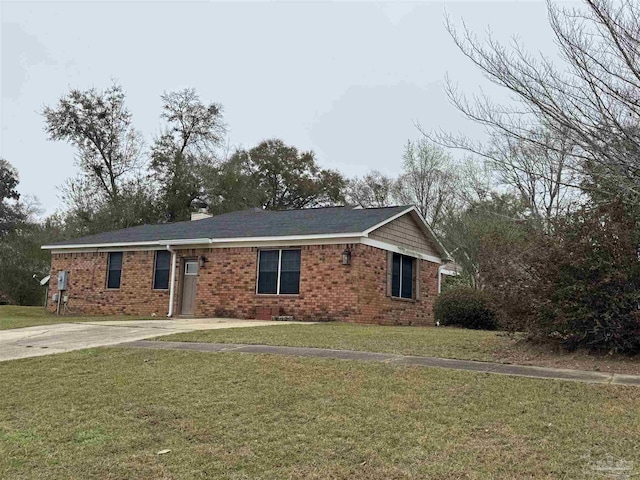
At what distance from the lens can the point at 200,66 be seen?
59.5ft

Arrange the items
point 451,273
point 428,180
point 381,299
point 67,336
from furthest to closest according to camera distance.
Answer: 1. point 428,180
2. point 451,273
3. point 381,299
4. point 67,336

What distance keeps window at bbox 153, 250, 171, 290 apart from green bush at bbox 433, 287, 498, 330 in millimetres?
9225

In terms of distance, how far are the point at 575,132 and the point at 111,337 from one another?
31.0ft

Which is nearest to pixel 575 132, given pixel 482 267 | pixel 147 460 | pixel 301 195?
pixel 482 267

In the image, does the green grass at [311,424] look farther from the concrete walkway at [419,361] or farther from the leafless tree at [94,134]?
the leafless tree at [94,134]

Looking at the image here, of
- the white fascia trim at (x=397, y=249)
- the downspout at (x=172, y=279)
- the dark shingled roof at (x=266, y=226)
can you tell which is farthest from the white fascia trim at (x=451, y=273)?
the downspout at (x=172, y=279)

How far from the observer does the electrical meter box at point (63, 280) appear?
894 inches

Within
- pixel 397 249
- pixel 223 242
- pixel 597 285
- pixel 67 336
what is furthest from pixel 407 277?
pixel 597 285

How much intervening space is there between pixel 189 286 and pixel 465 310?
29.5ft

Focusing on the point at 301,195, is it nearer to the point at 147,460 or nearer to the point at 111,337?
the point at 111,337

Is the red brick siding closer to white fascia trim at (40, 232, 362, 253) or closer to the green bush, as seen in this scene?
white fascia trim at (40, 232, 362, 253)

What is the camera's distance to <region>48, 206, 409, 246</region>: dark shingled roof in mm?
18041

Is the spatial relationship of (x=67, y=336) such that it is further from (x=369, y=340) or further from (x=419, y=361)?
(x=419, y=361)

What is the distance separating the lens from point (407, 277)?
19812 millimetres
